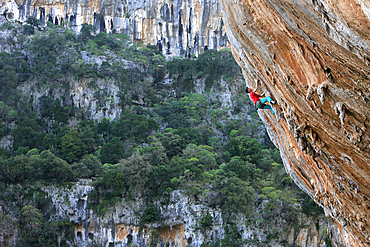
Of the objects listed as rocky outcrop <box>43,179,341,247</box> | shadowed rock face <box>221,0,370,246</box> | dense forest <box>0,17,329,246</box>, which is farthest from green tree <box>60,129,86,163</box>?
shadowed rock face <box>221,0,370,246</box>

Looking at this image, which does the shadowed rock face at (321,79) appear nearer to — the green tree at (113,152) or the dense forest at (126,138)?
the dense forest at (126,138)

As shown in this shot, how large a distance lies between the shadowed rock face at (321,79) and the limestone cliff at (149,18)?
134 feet

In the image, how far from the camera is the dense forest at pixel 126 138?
24.2 meters

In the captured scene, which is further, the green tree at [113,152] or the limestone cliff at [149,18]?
the limestone cliff at [149,18]

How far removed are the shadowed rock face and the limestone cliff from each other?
A: 4097 centimetres

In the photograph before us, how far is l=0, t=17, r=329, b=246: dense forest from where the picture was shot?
2423 cm

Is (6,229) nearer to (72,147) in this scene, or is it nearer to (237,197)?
(72,147)

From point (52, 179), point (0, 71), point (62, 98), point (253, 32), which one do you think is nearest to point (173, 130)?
point (52, 179)

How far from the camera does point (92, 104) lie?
37.0m

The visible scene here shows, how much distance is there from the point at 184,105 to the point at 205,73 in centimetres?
583

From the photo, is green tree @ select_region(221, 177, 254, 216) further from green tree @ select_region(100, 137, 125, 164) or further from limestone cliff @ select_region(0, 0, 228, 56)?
limestone cliff @ select_region(0, 0, 228, 56)

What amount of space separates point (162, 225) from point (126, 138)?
9.38 metres


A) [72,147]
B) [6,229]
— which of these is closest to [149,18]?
[72,147]

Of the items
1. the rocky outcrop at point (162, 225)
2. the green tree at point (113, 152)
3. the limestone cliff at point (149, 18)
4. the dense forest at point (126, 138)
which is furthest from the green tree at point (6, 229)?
the limestone cliff at point (149, 18)
